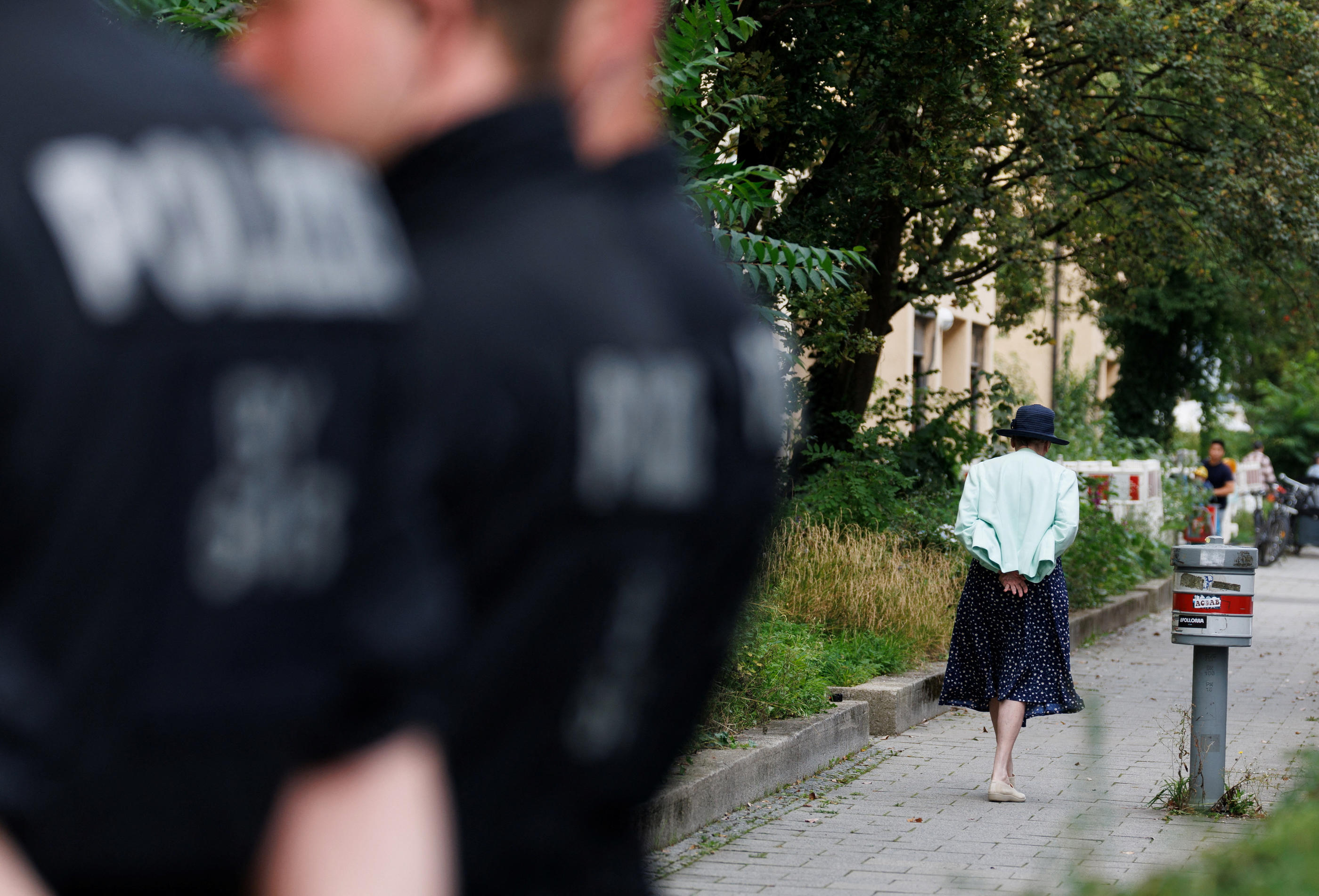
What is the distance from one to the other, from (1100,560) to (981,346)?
15648mm

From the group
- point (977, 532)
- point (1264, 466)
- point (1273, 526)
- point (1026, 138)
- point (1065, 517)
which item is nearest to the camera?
point (1065, 517)

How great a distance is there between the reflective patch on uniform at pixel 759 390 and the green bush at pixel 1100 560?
13.8 meters

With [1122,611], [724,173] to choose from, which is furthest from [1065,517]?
[1122,611]

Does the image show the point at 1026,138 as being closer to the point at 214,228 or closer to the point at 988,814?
the point at 988,814

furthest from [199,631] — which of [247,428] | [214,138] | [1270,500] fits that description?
[1270,500]

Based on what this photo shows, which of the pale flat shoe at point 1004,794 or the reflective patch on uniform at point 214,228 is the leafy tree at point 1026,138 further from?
the reflective patch on uniform at point 214,228

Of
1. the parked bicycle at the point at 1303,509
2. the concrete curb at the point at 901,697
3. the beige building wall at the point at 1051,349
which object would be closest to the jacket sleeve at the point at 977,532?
the concrete curb at the point at 901,697

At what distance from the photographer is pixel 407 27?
810mm

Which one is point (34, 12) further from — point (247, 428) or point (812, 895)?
point (812, 895)

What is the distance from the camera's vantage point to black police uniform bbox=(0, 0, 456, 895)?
0.62 metres

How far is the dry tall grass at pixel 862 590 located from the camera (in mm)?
10297

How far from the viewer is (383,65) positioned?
79cm

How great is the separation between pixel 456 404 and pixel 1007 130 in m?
14.9

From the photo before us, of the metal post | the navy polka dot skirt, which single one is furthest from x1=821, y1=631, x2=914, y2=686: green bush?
the metal post
